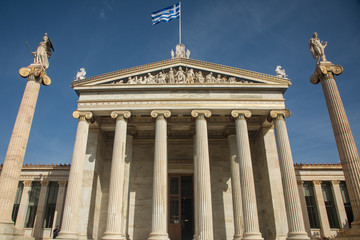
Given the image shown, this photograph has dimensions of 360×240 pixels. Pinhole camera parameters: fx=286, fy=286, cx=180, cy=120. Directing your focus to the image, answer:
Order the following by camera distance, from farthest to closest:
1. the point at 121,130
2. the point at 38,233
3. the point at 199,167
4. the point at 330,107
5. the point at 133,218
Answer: the point at 38,233
the point at 133,218
the point at 121,130
the point at 199,167
the point at 330,107

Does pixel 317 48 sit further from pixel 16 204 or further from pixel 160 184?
pixel 16 204

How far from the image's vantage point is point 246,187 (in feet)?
70.9

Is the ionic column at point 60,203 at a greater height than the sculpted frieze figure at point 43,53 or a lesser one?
lesser

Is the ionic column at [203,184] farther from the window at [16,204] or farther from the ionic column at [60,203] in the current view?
the window at [16,204]

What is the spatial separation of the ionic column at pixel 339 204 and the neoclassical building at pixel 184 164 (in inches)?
4.2

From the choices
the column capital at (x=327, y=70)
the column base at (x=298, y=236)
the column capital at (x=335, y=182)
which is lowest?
the column base at (x=298, y=236)

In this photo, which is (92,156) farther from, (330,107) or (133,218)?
(330,107)

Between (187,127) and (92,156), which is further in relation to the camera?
(187,127)

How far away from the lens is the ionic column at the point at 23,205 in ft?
102

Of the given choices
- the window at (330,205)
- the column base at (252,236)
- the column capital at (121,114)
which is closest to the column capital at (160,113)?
the column capital at (121,114)

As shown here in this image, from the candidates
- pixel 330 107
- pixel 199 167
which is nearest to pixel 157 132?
pixel 199 167

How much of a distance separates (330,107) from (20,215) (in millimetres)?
32450

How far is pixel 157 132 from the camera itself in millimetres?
23641

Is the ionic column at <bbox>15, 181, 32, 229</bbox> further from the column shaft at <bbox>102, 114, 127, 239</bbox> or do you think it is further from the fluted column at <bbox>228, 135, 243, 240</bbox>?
the fluted column at <bbox>228, 135, 243, 240</bbox>
